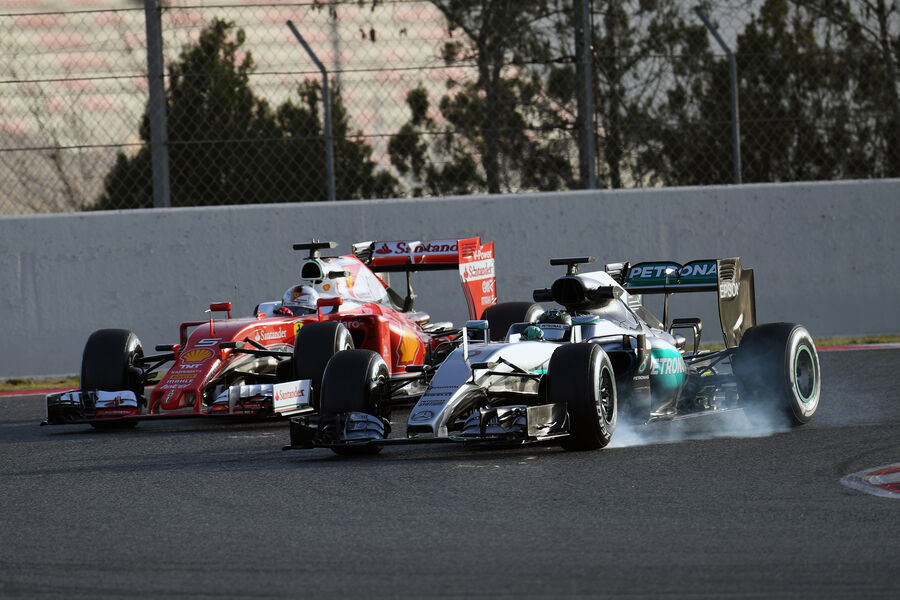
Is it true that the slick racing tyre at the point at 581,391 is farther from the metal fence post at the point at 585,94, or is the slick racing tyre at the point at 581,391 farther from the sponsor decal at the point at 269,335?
the metal fence post at the point at 585,94

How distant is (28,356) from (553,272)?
5500 mm

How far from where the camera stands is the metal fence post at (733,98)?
614 inches

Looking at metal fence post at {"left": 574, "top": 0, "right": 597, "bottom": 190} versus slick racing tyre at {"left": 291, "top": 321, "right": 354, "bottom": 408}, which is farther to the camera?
metal fence post at {"left": 574, "top": 0, "right": 597, "bottom": 190}

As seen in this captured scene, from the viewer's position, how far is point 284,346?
1182 cm

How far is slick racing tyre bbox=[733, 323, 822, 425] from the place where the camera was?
9.71 metres

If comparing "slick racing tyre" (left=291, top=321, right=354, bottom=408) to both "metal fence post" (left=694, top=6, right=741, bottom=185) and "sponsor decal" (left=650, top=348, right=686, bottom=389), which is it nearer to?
"sponsor decal" (left=650, top=348, right=686, bottom=389)

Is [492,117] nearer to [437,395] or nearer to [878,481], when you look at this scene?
[437,395]

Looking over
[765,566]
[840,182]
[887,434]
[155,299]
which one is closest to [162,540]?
[765,566]

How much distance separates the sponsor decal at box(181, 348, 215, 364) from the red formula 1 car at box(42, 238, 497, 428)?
0.04 ft

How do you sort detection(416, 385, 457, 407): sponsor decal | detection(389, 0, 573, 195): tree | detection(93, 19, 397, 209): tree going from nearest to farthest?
1. detection(416, 385, 457, 407): sponsor decal
2. detection(93, 19, 397, 209): tree
3. detection(389, 0, 573, 195): tree

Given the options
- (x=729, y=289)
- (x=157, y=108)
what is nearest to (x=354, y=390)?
(x=729, y=289)

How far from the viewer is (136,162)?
15.5 metres

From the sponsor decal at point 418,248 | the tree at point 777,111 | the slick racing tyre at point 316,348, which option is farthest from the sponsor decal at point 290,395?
the tree at point 777,111

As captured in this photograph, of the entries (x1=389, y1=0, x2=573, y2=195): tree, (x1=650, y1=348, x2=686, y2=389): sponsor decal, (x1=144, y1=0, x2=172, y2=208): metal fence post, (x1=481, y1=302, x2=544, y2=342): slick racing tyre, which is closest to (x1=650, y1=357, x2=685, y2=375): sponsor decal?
(x1=650, y1=348, x2=686, y2=389): sponsor decal
